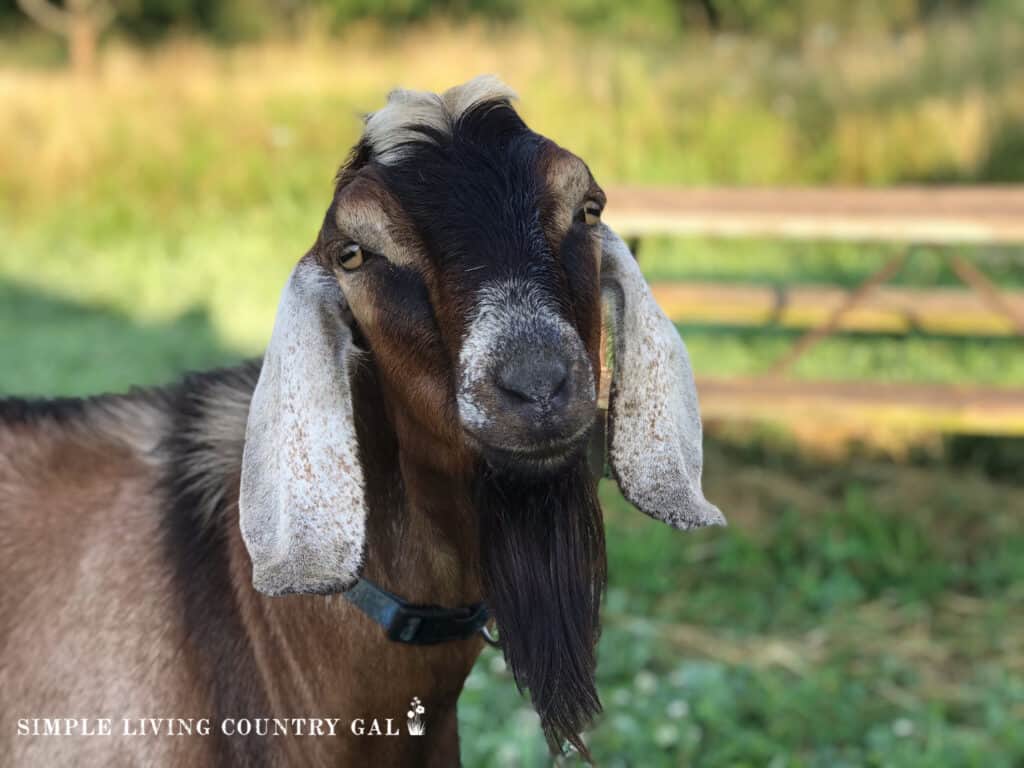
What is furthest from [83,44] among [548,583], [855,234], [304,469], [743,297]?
[548,583]

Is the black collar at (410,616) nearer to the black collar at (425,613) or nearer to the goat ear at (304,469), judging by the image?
the black collar at (425,613)

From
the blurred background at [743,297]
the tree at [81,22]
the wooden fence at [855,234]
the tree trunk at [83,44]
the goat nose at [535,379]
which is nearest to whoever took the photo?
the goat nose at [535,379]

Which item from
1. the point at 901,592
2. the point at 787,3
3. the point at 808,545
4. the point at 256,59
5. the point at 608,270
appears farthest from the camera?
the point at 787,3

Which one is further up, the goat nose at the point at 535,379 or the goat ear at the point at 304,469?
the goat nose at the point at 535,379

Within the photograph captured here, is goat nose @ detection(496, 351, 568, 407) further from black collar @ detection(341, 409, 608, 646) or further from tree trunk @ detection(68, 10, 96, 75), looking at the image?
tree trunk @ detection(68, 10, 96, 75)

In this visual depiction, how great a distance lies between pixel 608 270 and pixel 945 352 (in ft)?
16.4

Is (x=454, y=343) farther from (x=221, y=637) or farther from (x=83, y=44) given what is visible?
(x=83, y=44)

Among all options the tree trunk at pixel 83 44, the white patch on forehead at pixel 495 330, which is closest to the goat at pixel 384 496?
the white patch on forehead at pixel 495 330

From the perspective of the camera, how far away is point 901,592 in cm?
438

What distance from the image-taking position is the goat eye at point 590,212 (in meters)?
1.82

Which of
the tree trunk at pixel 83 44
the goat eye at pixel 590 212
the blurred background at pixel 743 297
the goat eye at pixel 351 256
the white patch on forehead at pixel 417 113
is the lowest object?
the blurred background at pixel 743 297

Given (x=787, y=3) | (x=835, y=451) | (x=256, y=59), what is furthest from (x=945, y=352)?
(x=787, y=3)

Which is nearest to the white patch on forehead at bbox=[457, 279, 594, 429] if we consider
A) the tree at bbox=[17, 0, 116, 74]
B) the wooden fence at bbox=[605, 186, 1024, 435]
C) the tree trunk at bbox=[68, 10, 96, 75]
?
the wooden fence at bbox=[605, 186, 1024, 435]

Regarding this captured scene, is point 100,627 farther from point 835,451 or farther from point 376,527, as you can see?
point 835,451
